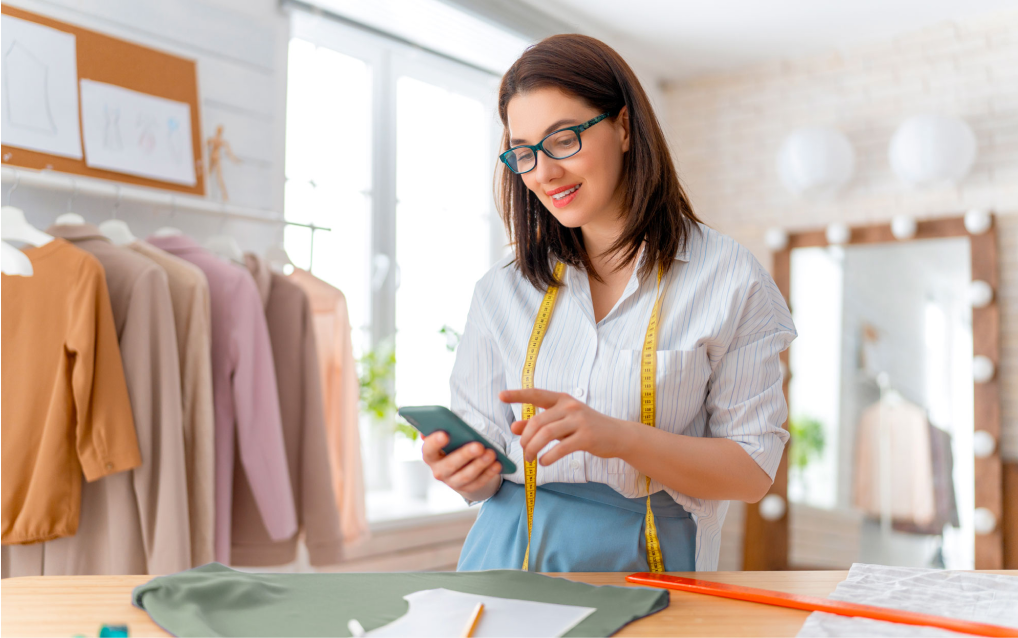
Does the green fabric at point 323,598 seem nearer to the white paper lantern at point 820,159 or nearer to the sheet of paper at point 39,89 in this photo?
the sheet of paper at point 39,89

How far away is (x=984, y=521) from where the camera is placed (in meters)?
3.34

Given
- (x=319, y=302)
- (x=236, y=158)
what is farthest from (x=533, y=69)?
(x=236, y=158)

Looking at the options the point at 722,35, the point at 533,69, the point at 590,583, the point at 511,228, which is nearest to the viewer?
the point at 590,583

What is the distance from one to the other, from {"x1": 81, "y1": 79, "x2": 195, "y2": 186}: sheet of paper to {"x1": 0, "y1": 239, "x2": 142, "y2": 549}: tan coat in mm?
481

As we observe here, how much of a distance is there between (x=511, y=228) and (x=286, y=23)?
1693mm

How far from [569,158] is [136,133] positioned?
1514mm

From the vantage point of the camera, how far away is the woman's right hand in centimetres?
113

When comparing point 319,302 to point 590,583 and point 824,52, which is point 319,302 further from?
point 824,52

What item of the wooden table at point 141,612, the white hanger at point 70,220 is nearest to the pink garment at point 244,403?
the white hanger at point 70,220

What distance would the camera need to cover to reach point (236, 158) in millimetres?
2600

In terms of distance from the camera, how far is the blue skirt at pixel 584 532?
1219 mm

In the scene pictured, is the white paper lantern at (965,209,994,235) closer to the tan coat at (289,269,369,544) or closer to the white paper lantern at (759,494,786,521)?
the white paper lantern at (759,494,786,521)

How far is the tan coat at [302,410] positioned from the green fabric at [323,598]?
3.84 ft

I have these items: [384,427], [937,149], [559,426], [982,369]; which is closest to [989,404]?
[982,369]
